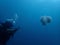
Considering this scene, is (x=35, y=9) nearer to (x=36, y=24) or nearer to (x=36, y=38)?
(x=36, y=24)

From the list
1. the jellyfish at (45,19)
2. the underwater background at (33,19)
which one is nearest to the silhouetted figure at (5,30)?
the underwater background at (33,19)

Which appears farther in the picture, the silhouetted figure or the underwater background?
the underwater background

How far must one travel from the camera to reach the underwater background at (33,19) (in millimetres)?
1803

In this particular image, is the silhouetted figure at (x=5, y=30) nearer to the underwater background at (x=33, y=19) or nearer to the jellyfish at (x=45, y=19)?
the underwater background at (x=33, y=19)

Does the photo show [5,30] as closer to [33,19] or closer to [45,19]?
[33,19]

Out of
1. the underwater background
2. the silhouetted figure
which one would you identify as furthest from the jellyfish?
the silhouetted figure

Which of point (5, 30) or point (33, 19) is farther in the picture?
point (33, 19)

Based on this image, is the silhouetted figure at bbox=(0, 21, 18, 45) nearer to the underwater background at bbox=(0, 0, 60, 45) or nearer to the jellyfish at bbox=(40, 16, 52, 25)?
the underwater background at bbox=(0, 0, 60, 45)

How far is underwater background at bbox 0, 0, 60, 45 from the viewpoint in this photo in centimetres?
180

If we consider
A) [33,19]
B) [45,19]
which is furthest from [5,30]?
[45,19]

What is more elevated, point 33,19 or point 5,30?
point 33,19

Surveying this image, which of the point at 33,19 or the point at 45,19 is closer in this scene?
the point at 45,19

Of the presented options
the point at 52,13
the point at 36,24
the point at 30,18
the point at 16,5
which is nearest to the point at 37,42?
the point at 36,24

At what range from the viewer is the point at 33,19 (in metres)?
1.86
